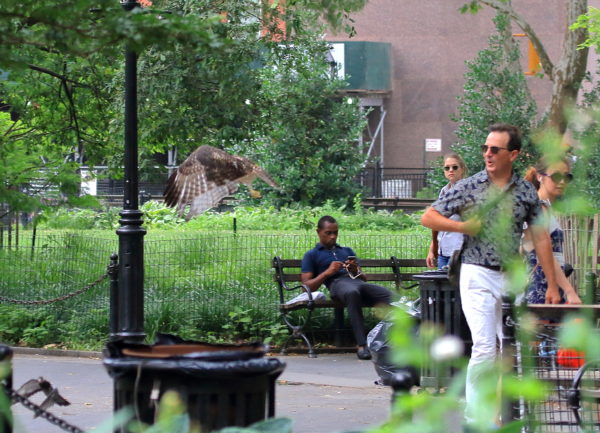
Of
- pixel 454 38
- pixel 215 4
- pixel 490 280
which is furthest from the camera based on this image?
pixel 454 38

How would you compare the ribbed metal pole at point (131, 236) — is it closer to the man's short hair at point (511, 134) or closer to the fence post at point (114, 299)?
the fence post at point (114, 299)

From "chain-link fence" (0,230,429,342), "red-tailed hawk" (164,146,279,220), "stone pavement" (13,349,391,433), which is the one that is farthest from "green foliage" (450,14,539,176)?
"stone pavement" (13,349,391,433)

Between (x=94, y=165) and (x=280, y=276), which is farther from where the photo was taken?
(x=94, y=165)

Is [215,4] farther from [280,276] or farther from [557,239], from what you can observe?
[557,239]

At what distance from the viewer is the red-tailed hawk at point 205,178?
1147 centimetres

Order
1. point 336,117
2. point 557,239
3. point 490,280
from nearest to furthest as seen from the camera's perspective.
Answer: point 490,280 < point 557,239 < point 336,117

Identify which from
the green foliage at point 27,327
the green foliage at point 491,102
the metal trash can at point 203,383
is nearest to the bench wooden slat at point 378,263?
the green foliage at point 27,327

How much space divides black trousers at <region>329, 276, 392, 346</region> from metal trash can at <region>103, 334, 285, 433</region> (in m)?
5.98

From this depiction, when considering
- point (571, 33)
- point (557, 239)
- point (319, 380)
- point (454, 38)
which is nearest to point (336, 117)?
point (571, 33)

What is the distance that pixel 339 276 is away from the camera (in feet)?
34.7

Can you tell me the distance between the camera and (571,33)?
19875 mm

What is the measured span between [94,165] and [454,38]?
27112 mm

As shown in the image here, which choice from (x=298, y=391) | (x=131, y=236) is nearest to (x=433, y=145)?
(x=298, y=391)

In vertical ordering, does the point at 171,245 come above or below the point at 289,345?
above
